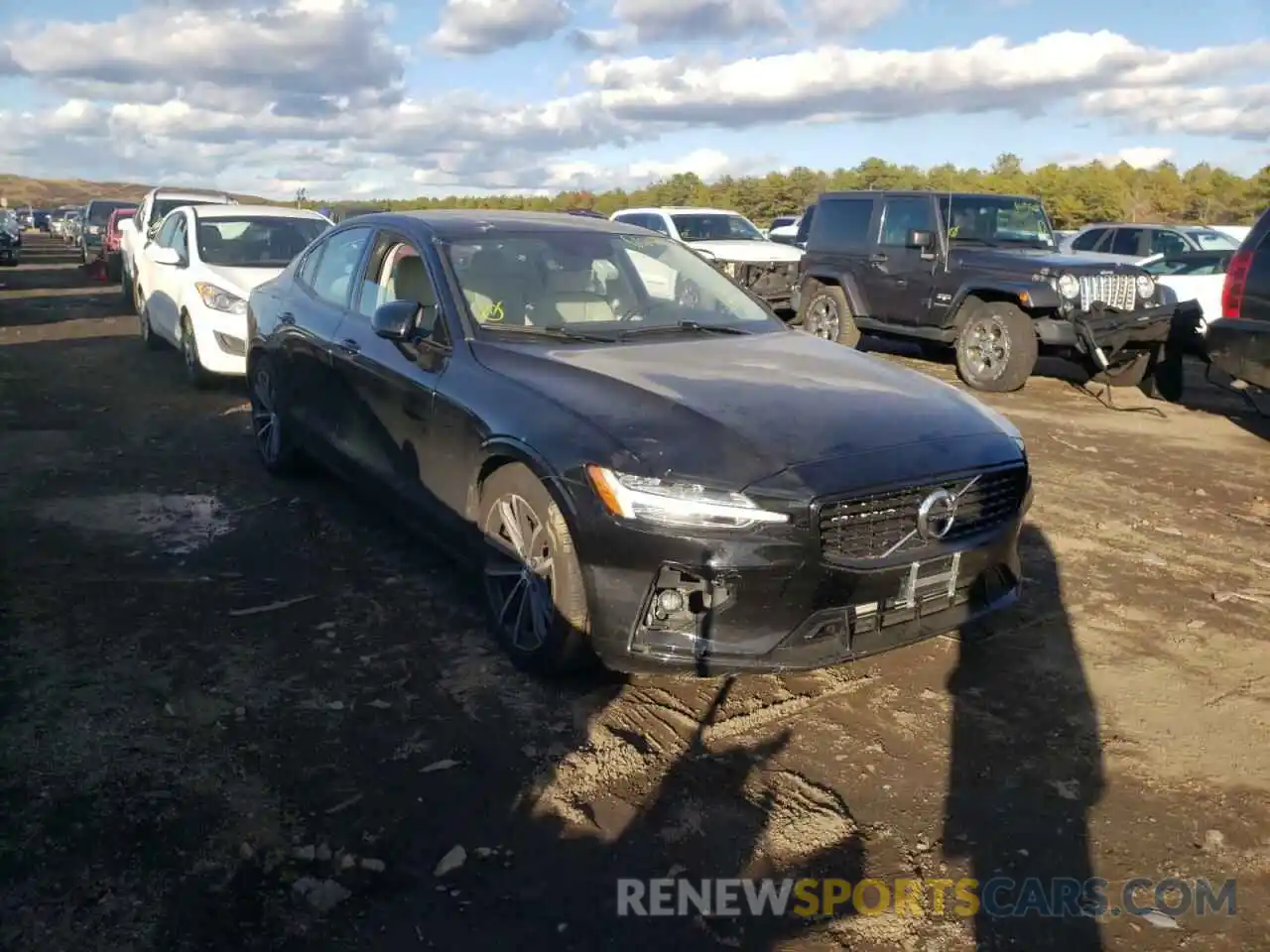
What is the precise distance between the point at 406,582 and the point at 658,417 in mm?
1880

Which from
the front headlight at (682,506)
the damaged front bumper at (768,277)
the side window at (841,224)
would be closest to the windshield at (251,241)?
the side window at (841,224)

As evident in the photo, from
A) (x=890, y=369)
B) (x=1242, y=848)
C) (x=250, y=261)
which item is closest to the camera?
(x=1242, y=848)

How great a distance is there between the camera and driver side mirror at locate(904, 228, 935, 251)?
10688 mm

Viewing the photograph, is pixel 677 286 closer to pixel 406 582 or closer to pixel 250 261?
pixel 406 582

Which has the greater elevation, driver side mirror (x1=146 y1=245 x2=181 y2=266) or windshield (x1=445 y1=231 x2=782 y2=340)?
driver side mirror (x1=146 y1=245 x2=181 y2=266)

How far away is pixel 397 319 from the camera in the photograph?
14.4 feet

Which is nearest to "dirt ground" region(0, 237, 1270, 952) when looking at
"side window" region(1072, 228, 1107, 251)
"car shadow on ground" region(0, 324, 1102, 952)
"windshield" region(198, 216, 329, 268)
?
"car shadow on ground" region(0, 324, 1102, 952)

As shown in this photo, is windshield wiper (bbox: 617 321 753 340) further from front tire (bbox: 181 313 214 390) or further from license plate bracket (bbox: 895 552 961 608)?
front tire (bbox: 181 313 214 390)

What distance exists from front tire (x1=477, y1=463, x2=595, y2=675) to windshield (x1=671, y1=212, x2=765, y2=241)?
12272 millimetres

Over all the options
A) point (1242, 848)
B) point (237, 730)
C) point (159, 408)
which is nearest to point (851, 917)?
point (1242, 848)

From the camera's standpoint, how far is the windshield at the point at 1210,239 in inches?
568

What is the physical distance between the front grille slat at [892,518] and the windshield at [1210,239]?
1270 centimetres

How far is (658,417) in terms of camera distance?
11.9ft

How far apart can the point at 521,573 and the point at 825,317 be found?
9.48 m
